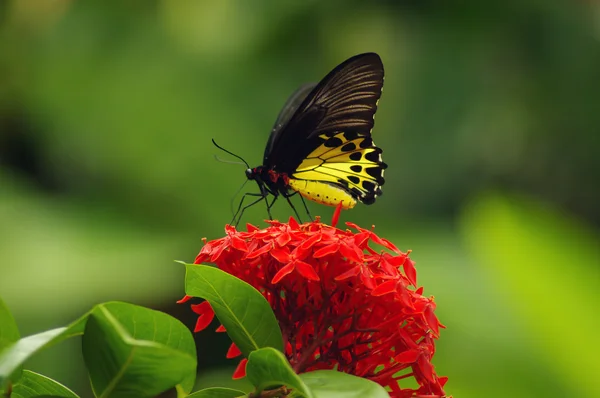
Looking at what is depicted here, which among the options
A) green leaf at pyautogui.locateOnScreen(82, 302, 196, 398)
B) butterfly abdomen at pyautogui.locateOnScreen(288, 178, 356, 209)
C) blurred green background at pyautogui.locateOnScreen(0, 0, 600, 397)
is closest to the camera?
green leaf at pyautogui.locateOnScreen(82, 302, 196, 398)

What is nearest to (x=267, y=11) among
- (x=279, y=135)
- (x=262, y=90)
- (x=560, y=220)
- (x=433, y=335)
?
(x=262, y=90)

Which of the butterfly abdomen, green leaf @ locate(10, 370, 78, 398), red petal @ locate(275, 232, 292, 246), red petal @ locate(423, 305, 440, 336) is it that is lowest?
green leaf @ locate(10, 370, 78, 398)

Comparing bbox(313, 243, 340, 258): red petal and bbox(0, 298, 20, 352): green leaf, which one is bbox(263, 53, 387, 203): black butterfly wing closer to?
bbox(313, 243, 340, 258): red petal

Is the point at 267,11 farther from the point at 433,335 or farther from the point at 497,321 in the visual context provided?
the point at 433,335

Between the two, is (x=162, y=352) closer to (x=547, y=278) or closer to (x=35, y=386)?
(x=35, y=386)

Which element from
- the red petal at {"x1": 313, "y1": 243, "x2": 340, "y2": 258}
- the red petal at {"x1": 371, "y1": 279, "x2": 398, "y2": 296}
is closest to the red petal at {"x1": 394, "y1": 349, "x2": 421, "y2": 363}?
the red petal at {"x1": 371, "y1": 279, "x2": 398, "y2": 296}

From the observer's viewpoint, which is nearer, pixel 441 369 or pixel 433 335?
pixel 433 335

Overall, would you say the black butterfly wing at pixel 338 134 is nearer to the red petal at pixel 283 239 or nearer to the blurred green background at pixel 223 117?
the red petal at pixel 283 239

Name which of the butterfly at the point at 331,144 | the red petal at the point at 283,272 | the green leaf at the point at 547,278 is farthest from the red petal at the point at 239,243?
the green leaf at the point at 547,278
